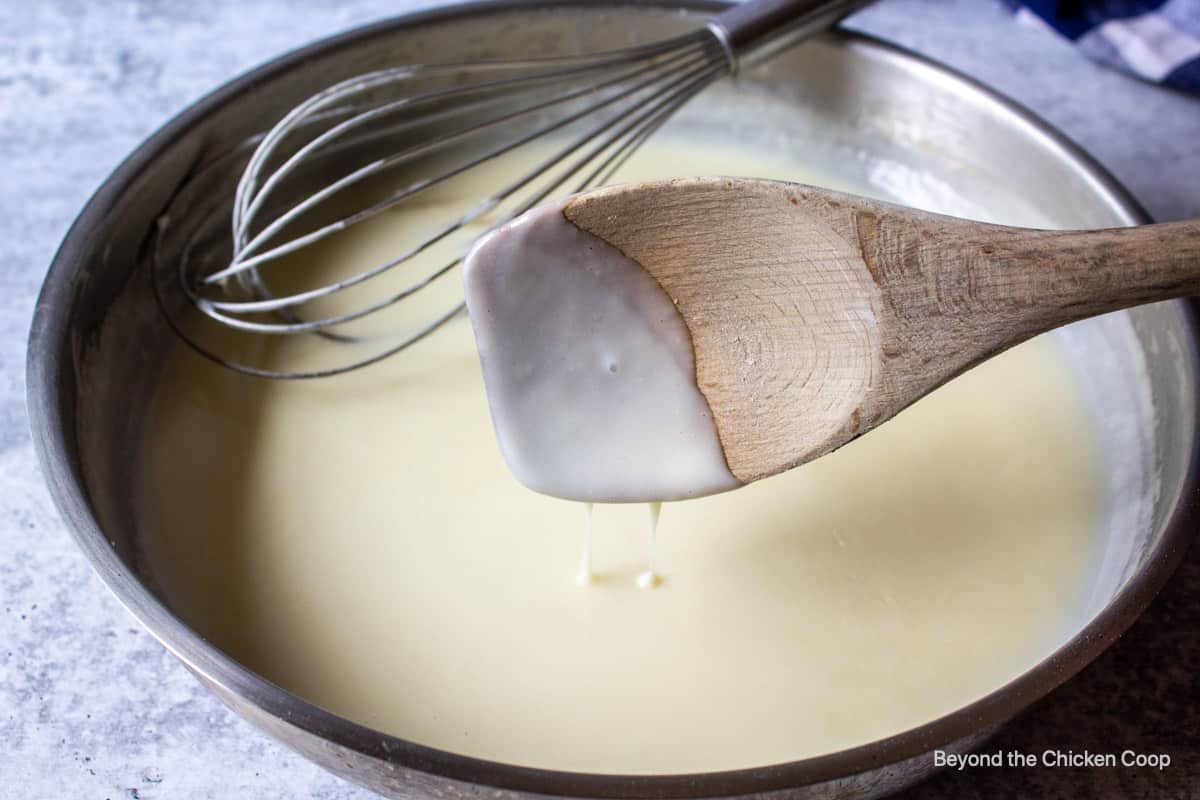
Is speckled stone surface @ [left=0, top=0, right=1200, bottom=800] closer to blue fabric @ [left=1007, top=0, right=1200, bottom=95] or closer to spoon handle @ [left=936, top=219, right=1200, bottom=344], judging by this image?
blue fabric @ [left=1007, top=0, right=1200, bottom=95]

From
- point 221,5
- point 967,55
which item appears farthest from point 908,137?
point 221,5

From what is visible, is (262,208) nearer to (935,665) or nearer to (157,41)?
(157,41)

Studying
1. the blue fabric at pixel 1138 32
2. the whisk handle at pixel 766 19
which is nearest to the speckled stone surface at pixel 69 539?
the blue fabric at pixel 1138 32

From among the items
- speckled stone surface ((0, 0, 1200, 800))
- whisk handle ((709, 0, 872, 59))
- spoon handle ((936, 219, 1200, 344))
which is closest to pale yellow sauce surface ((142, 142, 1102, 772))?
speckled stone surface ((0, 0, 1200, 800))

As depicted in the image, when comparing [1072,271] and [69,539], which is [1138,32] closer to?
[1072,271]

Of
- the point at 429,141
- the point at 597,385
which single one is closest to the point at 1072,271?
the point at 597,385
